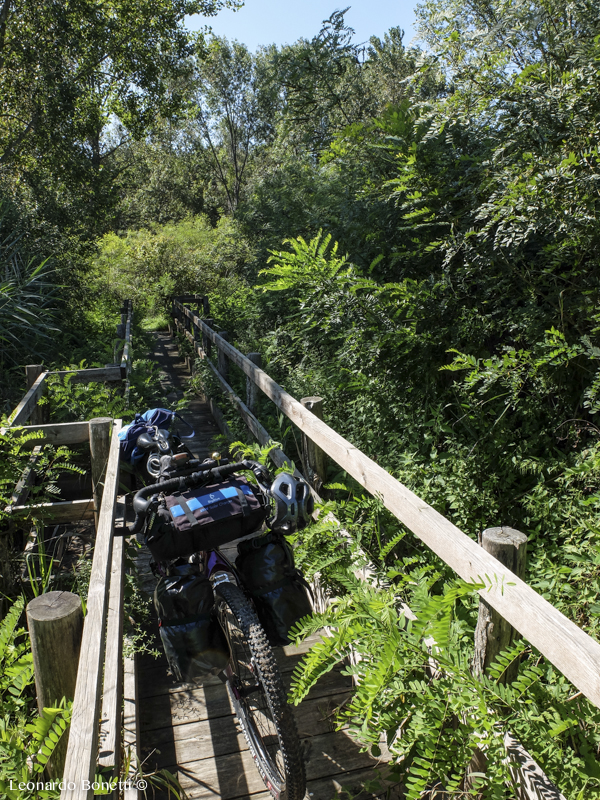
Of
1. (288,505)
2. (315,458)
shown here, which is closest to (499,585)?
(288,505)

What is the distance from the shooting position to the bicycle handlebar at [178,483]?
2.45 m

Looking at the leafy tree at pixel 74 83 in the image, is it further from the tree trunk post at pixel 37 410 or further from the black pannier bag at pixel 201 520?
the black pannier bag at pixel 201 520

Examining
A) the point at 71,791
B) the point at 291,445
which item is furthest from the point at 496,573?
the point at 291,445

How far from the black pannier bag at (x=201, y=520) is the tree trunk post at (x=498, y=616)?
1.06m

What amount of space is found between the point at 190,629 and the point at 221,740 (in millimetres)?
691

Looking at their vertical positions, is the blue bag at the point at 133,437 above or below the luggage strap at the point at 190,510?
above

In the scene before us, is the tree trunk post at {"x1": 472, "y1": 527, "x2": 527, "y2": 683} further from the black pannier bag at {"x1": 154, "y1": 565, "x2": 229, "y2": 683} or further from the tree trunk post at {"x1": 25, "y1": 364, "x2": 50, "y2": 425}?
the tree trunk post at {"x1": 25, "y1": 364, "x2": 50, "y2": 425}

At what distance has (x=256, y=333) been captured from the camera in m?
10.4

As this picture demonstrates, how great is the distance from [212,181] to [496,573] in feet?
143

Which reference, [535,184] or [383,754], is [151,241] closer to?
[535,184]

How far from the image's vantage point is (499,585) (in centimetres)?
176

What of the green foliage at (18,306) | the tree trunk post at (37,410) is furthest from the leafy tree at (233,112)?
the tree trunk post at (37,410)

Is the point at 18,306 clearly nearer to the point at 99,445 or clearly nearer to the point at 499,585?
the point at 99,445

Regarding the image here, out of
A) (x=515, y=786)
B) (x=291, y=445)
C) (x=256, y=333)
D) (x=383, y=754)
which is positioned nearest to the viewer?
(x=515, y=786)
